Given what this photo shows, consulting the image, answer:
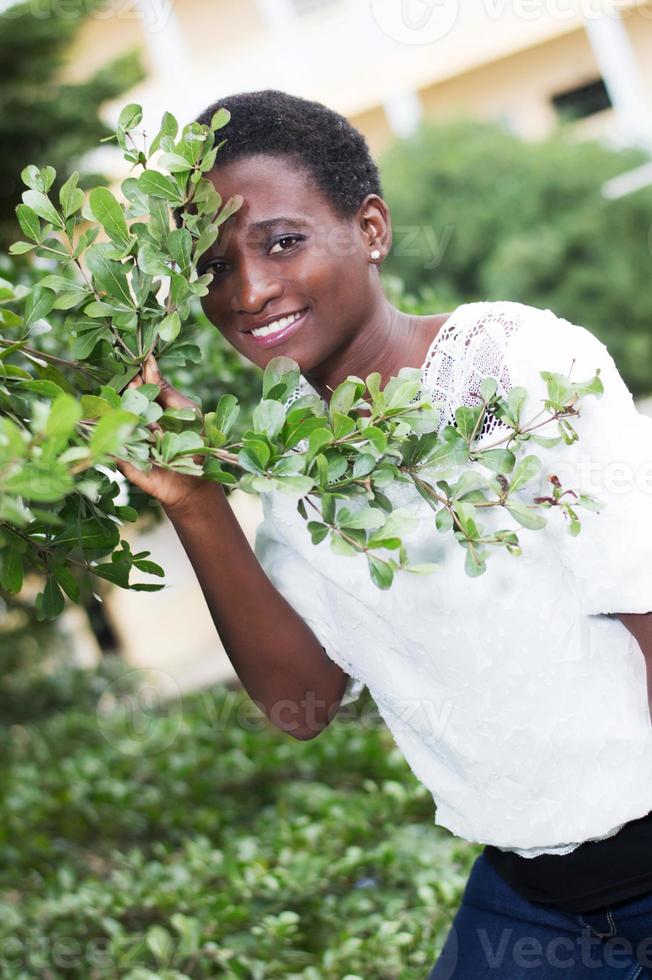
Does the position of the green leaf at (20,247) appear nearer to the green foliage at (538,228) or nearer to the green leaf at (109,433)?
the green leaf at (109,433)

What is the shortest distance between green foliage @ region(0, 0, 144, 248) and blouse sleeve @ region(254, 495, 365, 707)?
338 centimetres

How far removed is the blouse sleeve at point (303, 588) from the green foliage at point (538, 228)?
11.9 m

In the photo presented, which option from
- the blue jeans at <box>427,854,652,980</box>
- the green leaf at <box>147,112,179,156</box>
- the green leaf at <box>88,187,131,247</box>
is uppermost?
the green leaf at <box>147,112,179,156</box>

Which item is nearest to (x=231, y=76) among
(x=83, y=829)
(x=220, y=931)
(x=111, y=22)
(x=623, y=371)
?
(x=111, y=22)

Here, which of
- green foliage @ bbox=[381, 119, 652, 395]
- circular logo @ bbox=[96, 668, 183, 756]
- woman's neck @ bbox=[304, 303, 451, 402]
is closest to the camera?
woman's neck @ bbox=[304, 303, 451, 402]

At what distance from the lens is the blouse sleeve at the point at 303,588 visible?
6.00 feet

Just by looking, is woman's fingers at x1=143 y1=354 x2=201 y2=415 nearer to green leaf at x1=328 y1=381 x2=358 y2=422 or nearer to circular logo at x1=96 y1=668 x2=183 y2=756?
green leaf at x1=328 y1=381 x2=358 y2=422

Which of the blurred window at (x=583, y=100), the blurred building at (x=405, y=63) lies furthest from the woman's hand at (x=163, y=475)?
the blurred window at (x=583, y=100)

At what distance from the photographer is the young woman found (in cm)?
149

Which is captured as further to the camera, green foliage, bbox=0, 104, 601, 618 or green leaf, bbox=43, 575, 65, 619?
green leaf, bbox=43, 575, 65, 619

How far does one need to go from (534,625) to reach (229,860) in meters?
1.92

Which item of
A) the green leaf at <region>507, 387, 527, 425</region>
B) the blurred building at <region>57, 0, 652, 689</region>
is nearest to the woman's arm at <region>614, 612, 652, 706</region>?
the green leaf at <region>507, 387, 527, 425</region>

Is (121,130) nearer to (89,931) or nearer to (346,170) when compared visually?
(346,170)

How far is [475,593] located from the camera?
1.58m
